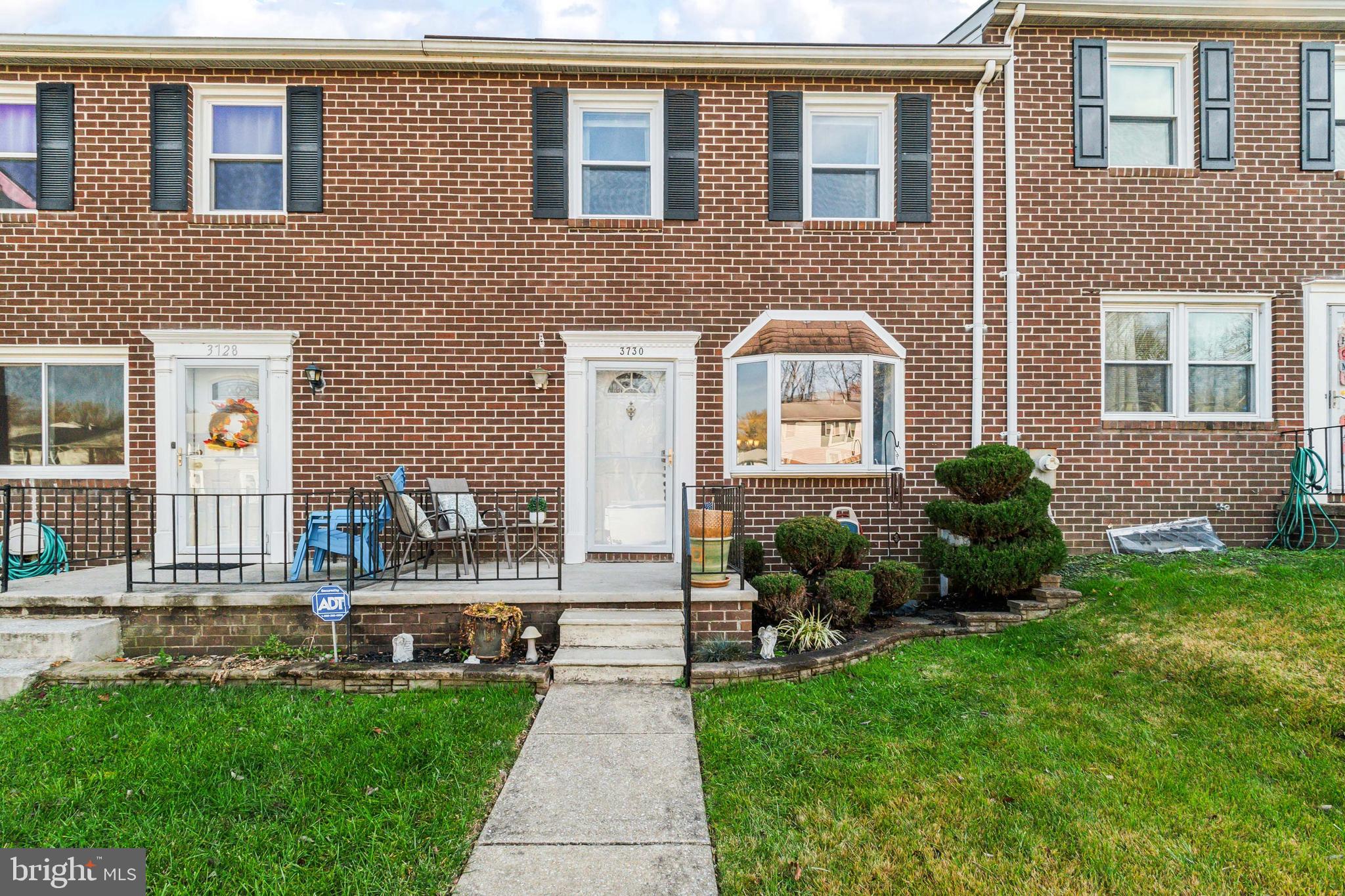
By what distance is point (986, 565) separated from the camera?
20.0ft

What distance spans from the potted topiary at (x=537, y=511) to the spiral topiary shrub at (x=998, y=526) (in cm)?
384

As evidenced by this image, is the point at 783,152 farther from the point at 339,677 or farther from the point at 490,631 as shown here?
the point at 339,677

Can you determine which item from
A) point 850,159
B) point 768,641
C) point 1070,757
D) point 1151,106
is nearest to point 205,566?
point 768,641

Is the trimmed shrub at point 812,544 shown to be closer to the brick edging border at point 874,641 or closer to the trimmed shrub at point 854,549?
the trimmed shrub at point 854,549

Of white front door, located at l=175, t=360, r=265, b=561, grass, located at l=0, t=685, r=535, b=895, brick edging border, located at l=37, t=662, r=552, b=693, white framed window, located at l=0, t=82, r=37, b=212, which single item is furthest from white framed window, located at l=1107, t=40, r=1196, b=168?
white framed window, located at l=0, t=82, r=37, b=212

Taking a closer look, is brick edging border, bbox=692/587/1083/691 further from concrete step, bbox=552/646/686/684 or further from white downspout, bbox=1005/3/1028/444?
white downspout, bbox=1005/3/1028/444

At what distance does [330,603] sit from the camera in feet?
16.8

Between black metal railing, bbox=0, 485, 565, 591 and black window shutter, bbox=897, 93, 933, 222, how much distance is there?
4.94 m

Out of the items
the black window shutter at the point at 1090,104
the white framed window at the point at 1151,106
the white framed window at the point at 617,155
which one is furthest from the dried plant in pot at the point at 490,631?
the white framed window at the point at 1151,106

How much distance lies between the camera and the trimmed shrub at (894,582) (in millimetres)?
6262

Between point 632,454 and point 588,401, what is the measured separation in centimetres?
75

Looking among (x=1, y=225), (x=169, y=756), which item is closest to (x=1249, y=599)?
(x=169, y=756)

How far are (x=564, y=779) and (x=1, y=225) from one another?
27.3 feet

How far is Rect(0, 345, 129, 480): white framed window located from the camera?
7191mm
